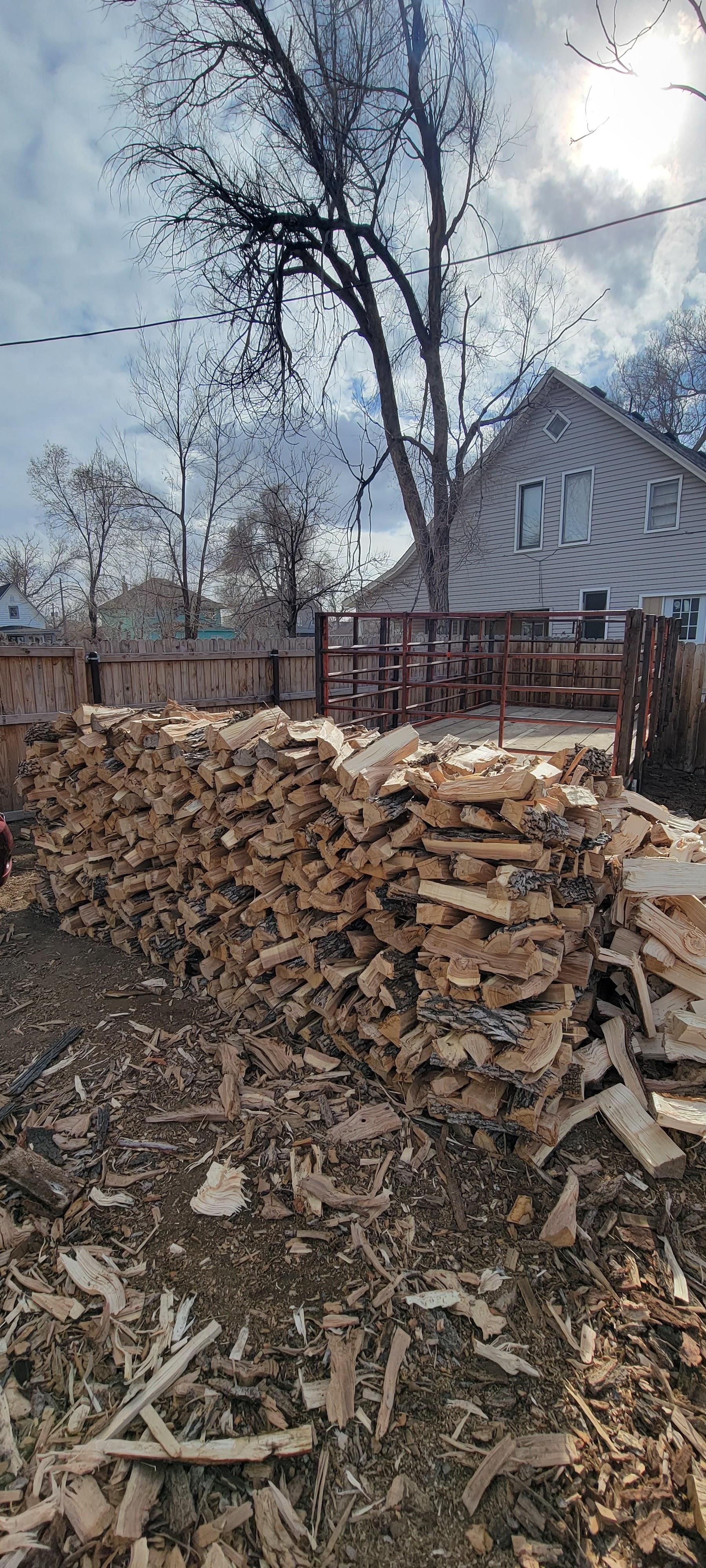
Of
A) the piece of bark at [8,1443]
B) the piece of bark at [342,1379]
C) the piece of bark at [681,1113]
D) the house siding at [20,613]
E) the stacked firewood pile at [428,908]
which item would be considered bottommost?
the piece of bark at [8,1443]

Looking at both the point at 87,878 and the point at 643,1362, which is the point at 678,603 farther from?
the point at 643,1362

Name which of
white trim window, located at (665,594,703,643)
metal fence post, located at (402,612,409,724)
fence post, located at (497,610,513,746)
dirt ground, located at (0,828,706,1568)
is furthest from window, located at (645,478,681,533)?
dirt ground, located at (0,828,706,1568)

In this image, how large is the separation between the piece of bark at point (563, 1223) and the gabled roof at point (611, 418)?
45.5ft

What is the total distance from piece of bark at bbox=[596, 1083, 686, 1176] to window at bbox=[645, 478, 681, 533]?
48.4 ft

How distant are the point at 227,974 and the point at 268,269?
1260 centimetres

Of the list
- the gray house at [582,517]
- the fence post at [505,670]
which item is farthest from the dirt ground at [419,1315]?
the gray house at [582,517]

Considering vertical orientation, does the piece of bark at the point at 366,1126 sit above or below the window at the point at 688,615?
below

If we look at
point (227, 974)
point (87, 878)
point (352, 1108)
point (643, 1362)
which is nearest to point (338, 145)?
point (87, 878)

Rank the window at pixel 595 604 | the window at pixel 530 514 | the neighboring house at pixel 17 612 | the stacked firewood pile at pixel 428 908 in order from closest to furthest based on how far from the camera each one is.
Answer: the stacked firewood pile at pixel 428 908 < the window at pixel 595 604 < the window at pixel 530 514 < the neighboring house at pixel 17 612

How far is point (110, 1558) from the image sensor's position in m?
1.51

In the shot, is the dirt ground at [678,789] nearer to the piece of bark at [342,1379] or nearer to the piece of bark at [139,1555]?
the piece of bark at [342,1379]

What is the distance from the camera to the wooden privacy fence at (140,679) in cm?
717

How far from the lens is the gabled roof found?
560 inches

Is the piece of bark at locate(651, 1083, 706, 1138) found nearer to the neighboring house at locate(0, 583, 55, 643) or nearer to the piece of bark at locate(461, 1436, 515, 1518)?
the piece of bark at locate(461, 1436, 515, 1518)
